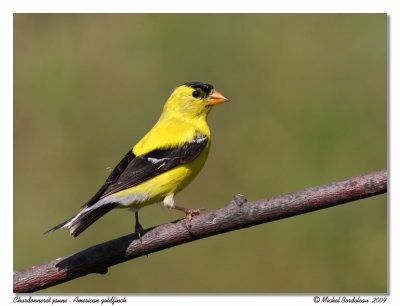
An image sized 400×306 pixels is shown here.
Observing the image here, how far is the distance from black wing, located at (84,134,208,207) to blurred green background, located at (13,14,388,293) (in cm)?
138

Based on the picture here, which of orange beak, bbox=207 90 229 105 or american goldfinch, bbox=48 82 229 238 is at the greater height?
orange beak, bbox=207 90 229 105

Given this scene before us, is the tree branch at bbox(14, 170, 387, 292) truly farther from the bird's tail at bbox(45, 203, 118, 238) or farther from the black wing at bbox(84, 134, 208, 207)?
the black wing at bbox(84, 134, 208, 207)

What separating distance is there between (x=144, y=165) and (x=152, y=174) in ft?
0.29

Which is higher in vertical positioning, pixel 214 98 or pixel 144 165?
pixel 214 98

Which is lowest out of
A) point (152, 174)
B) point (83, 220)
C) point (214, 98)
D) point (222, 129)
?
point (83, 220)

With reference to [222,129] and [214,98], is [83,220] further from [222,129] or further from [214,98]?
[222,129]

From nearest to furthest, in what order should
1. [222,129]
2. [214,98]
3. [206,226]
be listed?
[206,226], [214,98], [222,129]

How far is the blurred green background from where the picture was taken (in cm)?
568

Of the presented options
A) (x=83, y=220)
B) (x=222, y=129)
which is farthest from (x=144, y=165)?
(x=222, y=129)

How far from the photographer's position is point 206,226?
3.59 m

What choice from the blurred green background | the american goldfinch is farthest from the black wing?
the blurred green background

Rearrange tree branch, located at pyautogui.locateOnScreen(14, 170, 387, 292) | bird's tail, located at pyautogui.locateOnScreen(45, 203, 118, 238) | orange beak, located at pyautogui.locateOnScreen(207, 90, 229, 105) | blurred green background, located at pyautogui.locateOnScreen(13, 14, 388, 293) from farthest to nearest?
blurred green background, located at pyautogui.locateOnScreen(13, 14, 388, 293) → orange beak, located at pyautogui.locateOnScreen(207, 90, 229, 105) → bird's tail, located at pyautogui.locateOnScreen(45, 203, 118, 238) → tree branch, located at pyautogui.locateOnScreen(14, 170, 387, 292)

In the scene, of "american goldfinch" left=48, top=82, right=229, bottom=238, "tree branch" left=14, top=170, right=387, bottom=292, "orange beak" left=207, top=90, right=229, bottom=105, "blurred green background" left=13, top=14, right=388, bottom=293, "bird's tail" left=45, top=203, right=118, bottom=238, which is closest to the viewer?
"tree branch" left=14, top=170, right=387, bottom=292

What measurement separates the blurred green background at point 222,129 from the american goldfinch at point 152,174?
1.25 metres
